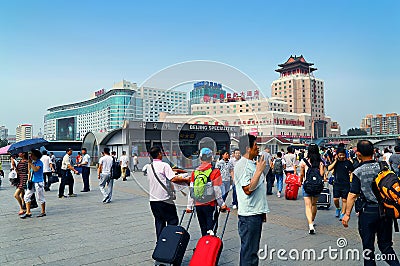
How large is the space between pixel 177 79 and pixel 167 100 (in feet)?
2.52

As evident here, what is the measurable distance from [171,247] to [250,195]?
48.8 inches

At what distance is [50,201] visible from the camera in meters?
10.8

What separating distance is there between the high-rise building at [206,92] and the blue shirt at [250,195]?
37.9 inches

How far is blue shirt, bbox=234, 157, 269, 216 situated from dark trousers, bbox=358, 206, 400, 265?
119 centimetres

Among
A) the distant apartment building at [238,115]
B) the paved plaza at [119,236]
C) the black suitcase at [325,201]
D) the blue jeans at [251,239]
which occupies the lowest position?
the paved plaza at [119,236]

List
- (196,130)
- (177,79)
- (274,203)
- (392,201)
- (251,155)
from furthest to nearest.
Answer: (274,203) → (196,130) → (177,79) → (251,155) → (392,201)

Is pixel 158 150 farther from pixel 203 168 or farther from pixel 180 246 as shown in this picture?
pixel 180 246

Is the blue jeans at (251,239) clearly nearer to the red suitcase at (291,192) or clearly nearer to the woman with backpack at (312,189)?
the woman with backpack at (312,189)

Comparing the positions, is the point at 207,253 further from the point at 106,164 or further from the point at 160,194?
the point at 106,164

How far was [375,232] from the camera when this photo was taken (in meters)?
3.74

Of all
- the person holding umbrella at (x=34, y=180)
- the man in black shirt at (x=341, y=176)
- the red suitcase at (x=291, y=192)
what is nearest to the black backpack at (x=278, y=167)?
the red suitcase at (x=291, y=192)

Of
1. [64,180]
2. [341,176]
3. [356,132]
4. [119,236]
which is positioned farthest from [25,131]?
[341,176]

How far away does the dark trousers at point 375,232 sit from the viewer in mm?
3664

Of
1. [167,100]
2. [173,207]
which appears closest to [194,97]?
[167,100]
